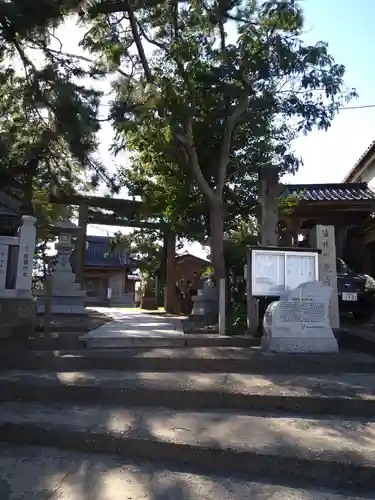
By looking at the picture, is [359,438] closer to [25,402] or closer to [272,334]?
[272,334]

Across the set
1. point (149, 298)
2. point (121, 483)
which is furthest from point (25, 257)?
point (149, 298)

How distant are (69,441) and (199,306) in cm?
785

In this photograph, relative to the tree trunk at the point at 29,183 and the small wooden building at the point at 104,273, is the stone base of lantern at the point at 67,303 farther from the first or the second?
the small wooden building at the point at 104,273

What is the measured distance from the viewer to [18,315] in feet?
21.2

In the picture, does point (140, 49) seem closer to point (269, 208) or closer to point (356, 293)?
point (269, 208)

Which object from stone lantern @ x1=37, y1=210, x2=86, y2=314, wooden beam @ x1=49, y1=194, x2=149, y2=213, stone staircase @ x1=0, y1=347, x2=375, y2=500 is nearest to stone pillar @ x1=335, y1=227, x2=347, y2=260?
wooden beam @ x1=49, y1=194, x2=149, y2=213

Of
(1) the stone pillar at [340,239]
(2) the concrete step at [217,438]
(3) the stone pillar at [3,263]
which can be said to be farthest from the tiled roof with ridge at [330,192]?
(2) the concrete step at [217,438]

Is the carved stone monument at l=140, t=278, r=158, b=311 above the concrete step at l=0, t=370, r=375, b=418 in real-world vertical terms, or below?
above

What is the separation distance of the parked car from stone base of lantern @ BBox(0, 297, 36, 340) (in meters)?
5.93

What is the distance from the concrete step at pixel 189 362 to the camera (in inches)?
210

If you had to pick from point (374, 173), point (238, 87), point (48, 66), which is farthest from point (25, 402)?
point (374, 173)

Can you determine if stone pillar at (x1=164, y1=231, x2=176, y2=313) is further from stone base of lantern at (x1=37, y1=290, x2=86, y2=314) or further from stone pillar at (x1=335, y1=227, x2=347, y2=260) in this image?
stone pillar at (x1=335, y1=227, x2=347, y2=260)

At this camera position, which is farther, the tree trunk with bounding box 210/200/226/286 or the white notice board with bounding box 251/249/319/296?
the tree trunk with bounding box 210/200/226/286

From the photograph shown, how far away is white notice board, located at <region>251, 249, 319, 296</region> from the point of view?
7.16m
